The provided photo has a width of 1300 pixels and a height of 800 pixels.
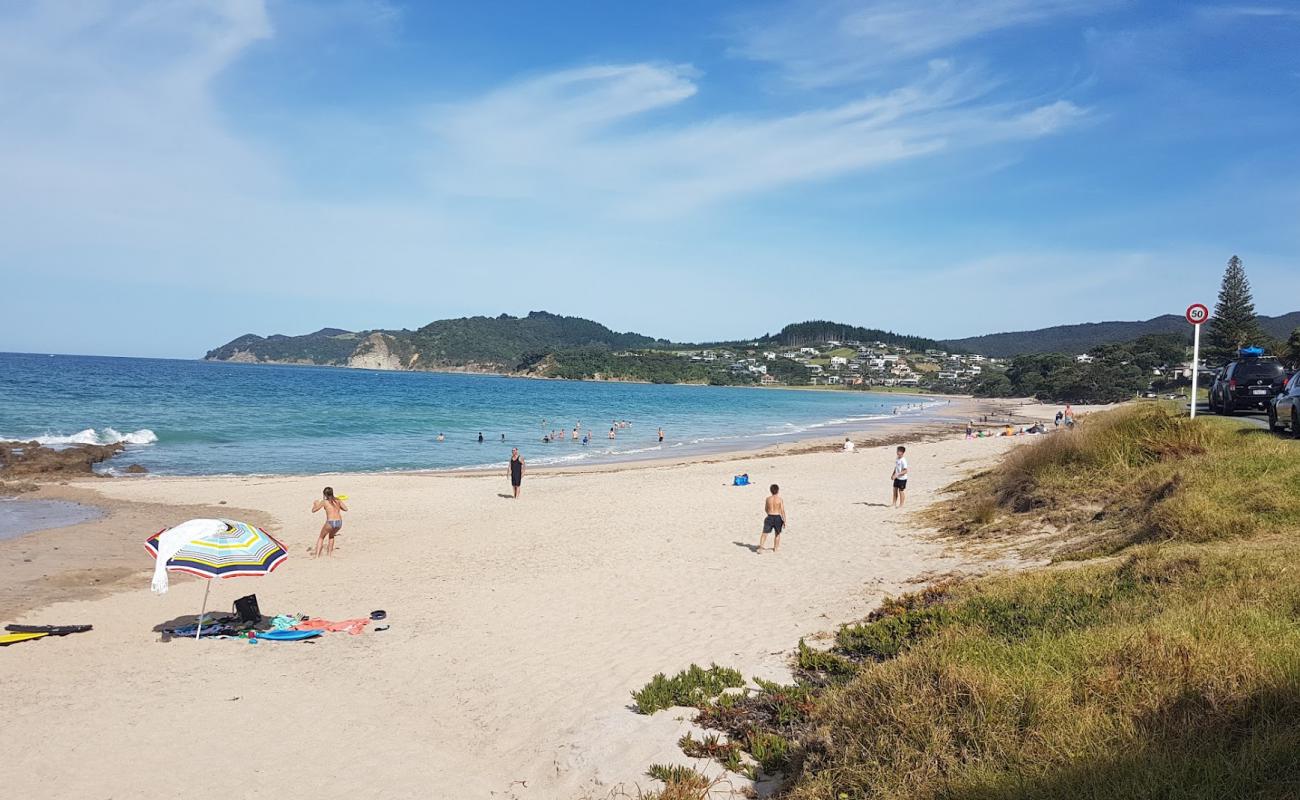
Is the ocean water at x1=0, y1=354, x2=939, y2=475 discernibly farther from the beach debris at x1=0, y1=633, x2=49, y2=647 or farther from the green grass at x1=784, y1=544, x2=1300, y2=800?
the green grass at x1=784, y1=544, x2=1300, y2=800

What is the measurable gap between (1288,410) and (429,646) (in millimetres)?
14235

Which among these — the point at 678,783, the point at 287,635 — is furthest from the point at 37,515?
the point at 678,783

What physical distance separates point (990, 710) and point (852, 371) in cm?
18190

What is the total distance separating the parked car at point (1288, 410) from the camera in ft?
39.7

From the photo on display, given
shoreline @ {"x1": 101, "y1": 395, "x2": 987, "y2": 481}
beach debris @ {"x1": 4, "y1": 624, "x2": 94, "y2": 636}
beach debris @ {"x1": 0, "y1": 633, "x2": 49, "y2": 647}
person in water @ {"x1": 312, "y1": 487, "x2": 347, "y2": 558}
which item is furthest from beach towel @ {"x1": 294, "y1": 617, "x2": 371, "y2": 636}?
shoreline @ {"x1": 101, "y1": 395, "x2": 987, "y2": 481}

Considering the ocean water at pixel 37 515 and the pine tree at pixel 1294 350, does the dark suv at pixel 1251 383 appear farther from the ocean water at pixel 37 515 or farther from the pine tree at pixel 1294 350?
the pine tree at pixel 1294 350

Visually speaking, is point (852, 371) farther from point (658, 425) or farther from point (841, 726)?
point (841, 726)

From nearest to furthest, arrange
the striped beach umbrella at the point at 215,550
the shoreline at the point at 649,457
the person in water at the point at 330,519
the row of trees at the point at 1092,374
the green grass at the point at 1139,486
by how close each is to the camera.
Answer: the green grass at the point at 1139,486 → the striped beach umbrella at the point at 215,550 → the person in water at the point at 330,519 → the shoreline at the point at 649,457 → the row of trees at the point at 1092,374

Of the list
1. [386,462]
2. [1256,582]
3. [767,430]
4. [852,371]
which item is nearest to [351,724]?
[1256,582]

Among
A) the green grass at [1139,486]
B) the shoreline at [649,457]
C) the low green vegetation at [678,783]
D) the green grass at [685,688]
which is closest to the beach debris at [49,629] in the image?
the green grass at [685,688]

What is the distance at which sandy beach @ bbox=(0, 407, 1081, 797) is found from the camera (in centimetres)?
584

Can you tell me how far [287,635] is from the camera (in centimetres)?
897

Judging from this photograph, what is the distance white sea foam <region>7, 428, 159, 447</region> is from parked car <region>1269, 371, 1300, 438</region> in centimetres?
3855

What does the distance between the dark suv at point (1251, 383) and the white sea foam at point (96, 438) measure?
38949 mm
